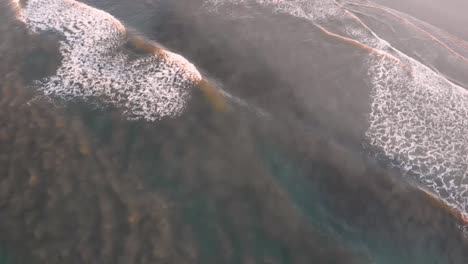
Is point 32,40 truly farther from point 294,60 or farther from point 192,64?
point 294,60

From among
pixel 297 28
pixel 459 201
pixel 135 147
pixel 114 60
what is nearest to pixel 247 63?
pixel 297 28

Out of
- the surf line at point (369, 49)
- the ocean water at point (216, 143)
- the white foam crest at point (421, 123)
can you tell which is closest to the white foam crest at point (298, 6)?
the ocean water at point (216, 143)

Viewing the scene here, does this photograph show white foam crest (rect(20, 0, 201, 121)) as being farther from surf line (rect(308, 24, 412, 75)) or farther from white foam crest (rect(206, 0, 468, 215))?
white foam crest (rect(206, 0, 468, 215))

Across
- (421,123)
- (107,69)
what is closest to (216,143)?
(107,69)

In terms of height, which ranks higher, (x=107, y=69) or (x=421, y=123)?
(x=421, y=123)

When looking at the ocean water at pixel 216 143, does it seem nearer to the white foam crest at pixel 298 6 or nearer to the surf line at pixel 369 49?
the surf line at pixel 369 49

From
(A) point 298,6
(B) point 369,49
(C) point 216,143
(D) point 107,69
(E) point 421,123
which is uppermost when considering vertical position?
(A) point 298,6

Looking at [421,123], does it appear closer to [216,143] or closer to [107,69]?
[216,143]

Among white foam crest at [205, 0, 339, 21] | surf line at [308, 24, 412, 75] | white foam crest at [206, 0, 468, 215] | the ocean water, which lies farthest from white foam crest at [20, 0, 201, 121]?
white foam crest at [206, 0, 468, 215]
